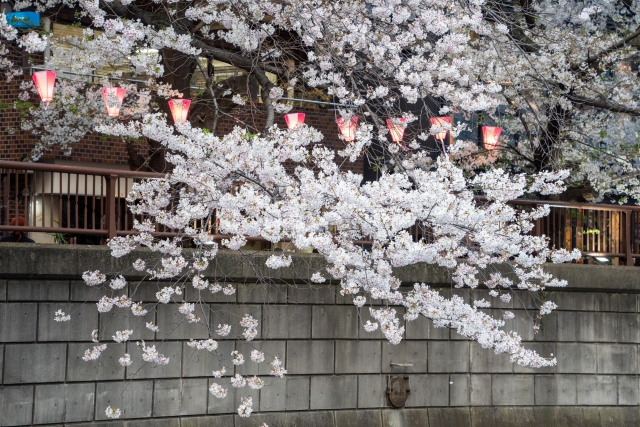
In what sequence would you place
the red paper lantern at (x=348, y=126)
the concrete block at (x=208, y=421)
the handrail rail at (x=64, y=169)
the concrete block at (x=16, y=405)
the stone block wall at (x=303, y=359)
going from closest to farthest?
the concrete block at (x=16, y=405)
the handrail rail at (x=64, y=169)
the stone block wall at (x=303, y=359)
the concrete block at (x=208, y=421)
the red paper lantern at (x=348, y=126)

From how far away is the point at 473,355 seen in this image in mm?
15203

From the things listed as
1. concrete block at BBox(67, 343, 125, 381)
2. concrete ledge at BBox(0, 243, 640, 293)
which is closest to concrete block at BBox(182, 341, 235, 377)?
concrete block at BBox(67, 343, 125, 381)

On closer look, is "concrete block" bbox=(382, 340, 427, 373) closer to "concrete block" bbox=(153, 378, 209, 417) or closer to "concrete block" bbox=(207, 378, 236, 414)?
"concrete block" bbox=(207, 378, 236, 414)

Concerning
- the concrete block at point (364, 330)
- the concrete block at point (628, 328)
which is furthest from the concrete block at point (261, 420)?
the concrete block at point (628, 328)

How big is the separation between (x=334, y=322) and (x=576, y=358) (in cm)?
440

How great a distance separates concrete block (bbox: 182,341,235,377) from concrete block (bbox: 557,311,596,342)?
18.5ft

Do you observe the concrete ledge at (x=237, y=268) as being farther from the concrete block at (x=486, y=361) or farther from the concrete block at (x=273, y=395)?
the concrete block at (x=273, y=395)

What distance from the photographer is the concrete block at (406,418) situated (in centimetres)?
1436

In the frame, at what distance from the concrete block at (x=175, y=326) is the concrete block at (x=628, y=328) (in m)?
7.20

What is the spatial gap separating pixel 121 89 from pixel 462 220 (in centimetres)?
736

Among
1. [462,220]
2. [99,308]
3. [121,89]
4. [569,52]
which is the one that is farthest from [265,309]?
[569,52]

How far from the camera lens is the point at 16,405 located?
11172 millimetres

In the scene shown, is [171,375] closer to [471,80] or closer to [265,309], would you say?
[265,309]

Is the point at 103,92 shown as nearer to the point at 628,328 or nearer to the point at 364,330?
the point at 364,330
